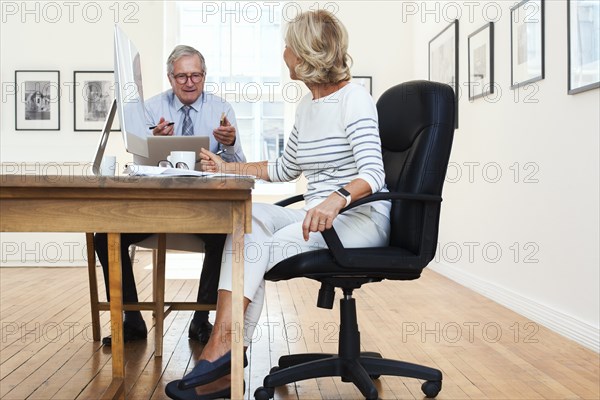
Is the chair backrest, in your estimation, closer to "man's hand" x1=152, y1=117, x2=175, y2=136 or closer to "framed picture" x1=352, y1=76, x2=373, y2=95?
"man's hand" x1=152, y1=117, x2=175, y2=136

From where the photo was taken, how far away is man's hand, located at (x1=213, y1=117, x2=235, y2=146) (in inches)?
117

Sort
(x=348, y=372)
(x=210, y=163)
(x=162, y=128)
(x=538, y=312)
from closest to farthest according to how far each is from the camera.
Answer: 1. (x=348, y=372)
2. (x=210, y=163)
3. (x=162, y=128)
4. (x=538, y=312)

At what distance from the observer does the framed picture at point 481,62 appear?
15.1 feet

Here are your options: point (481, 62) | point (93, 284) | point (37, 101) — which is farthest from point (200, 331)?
point (37, 101)

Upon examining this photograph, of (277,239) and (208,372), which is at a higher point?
(277,239)

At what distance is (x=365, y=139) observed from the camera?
7.30 feet

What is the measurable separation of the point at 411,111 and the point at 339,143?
260 millimetres

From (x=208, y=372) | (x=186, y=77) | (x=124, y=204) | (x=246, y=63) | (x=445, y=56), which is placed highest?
(x=246, y=63)

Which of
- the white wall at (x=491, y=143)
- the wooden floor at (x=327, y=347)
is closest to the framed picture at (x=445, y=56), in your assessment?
the white wall at (x=491, y=143)

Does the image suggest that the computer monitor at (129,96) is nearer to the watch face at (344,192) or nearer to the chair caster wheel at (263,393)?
the watch face at (344,192)

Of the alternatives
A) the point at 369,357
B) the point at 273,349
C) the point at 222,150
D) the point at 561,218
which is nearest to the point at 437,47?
the point at 561,218

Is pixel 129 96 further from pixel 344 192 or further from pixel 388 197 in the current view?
pixel 388 197

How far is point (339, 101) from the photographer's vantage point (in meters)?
2.33

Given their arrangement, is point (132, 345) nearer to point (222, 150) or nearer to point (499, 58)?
point (222, 150)
